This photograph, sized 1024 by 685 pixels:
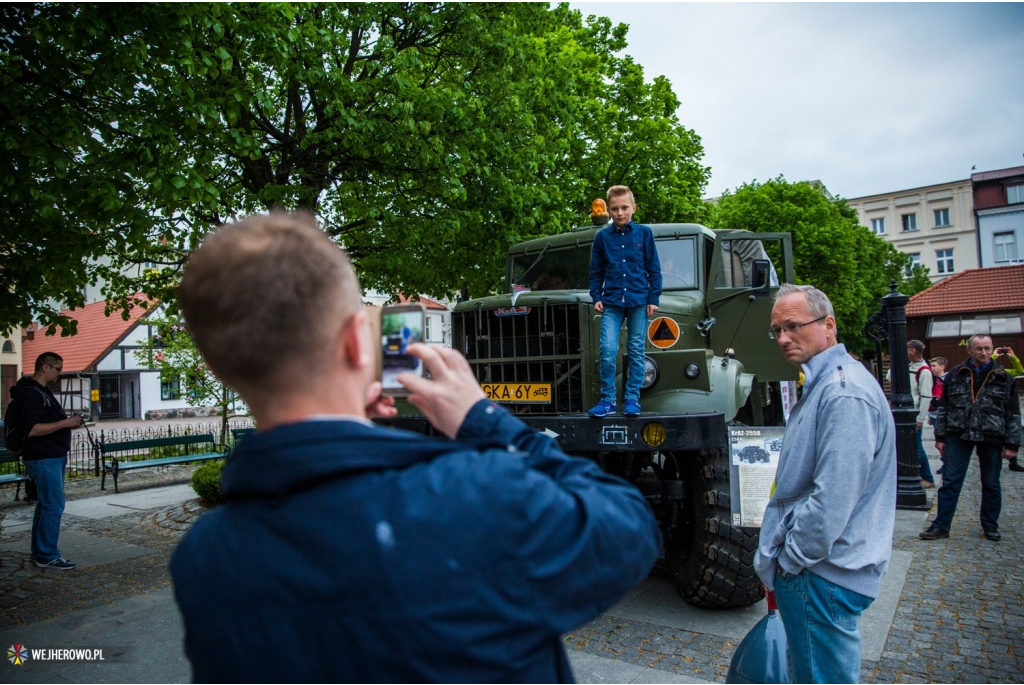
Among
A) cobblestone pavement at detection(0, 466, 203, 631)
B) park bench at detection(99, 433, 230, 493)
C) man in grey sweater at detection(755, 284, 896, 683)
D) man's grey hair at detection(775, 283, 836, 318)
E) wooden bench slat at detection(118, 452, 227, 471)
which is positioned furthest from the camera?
park bench at detection(99, 433, 230, 493)

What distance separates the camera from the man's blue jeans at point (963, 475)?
6602 mm

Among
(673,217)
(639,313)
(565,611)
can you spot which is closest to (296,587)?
(565,611)

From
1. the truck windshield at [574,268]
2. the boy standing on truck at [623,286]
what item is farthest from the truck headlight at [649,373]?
the truck windshield at [574,268]

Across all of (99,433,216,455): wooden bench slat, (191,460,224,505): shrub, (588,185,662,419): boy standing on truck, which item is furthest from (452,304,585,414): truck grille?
(99,433,216,455): wooden bench slat

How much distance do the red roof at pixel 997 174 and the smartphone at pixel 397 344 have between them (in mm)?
52214

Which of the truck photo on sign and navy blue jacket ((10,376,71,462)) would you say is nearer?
the truck photo on sign

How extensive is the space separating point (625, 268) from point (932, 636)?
10.0 feet

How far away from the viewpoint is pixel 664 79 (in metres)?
18.2

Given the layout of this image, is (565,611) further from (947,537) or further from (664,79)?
(664,79)

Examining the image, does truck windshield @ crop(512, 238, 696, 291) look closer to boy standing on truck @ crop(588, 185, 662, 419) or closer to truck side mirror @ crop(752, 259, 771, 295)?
truck side mirror @ crop(752, 259, 771, 295)

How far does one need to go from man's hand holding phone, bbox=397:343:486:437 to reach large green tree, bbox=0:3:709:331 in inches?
189

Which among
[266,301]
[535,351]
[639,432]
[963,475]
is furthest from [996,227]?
[266,301]

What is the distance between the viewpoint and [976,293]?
106ft

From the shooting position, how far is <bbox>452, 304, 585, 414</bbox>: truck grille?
555 centimetres
